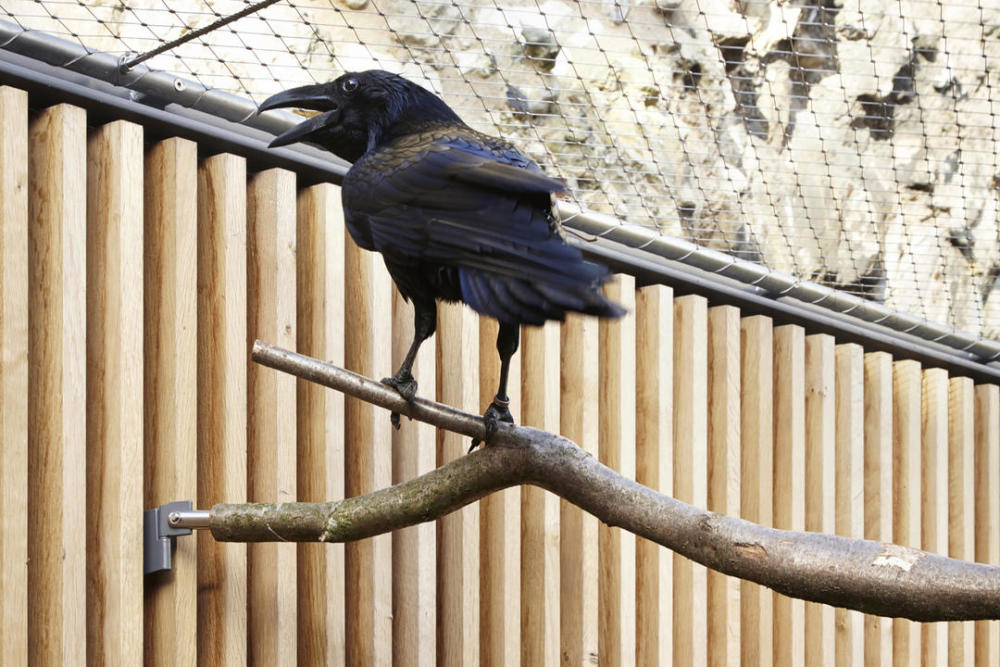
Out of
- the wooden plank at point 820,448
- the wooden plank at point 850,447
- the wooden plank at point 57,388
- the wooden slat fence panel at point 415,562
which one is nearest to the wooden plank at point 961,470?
the wooden plank at point 850,447

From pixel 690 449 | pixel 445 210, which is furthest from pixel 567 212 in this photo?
pixel 445 210

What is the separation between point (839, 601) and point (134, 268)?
1539mm

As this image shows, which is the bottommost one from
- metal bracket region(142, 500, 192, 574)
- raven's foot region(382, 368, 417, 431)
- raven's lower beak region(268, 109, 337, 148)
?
metal bracket region(142, 500, 192, 574)

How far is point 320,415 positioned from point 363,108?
0.93m

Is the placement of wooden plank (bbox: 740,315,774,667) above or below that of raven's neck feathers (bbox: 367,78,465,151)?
below

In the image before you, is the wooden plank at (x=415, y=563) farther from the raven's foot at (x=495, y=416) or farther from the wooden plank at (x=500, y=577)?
the raven's foot at (x=495, y=416)

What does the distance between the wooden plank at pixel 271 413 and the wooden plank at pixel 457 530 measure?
0.44 meters

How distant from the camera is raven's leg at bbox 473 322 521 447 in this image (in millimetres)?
1707

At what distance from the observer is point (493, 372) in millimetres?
2965

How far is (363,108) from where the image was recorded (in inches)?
73.2

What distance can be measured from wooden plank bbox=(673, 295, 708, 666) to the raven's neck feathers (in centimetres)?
173

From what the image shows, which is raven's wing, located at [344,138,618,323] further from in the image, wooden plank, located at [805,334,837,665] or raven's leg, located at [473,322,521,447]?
wooden plank, located at [805,334,837,665]

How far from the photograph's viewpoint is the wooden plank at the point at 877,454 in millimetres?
3783

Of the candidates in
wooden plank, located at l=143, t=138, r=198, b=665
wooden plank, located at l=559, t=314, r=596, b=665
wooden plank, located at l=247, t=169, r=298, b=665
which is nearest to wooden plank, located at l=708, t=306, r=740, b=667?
wooden plank, located at l=559, t=314, r=596, b=665
